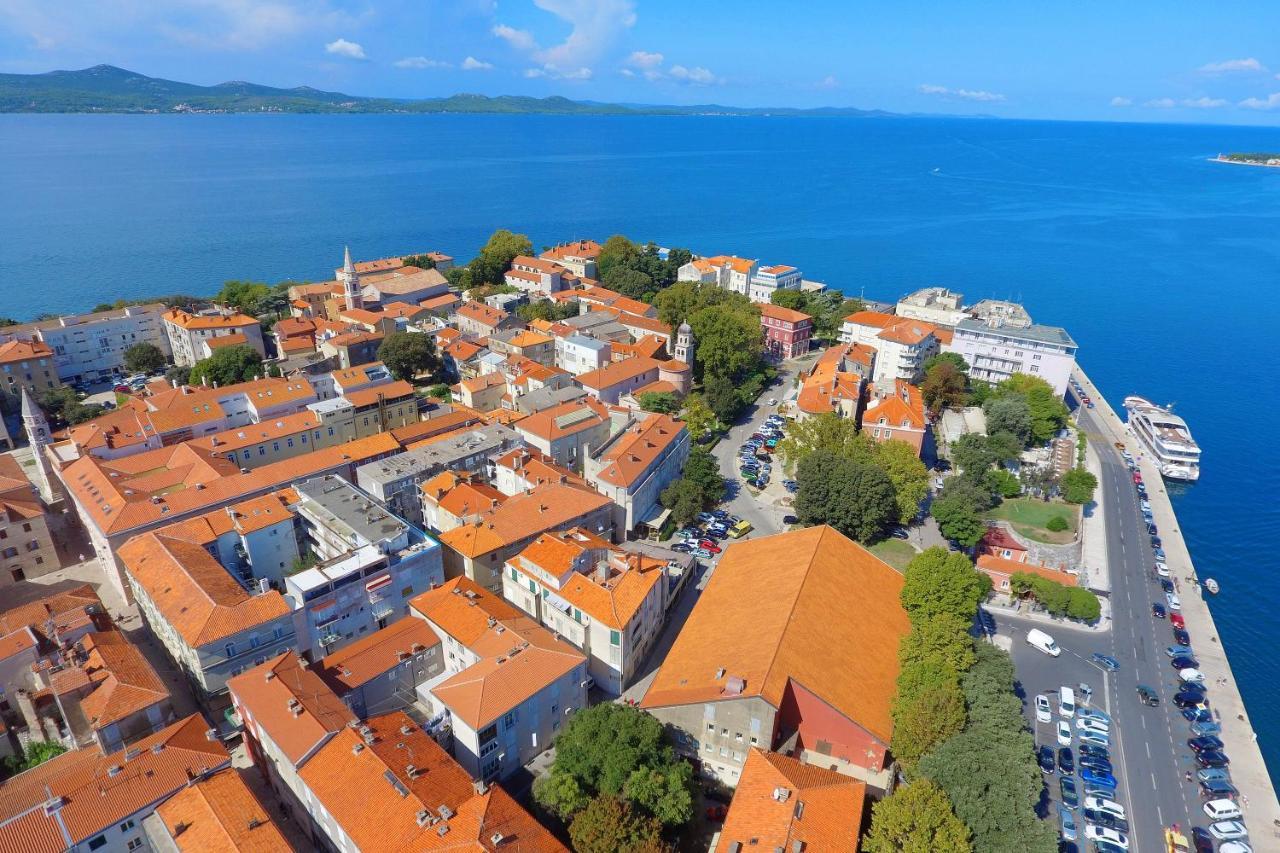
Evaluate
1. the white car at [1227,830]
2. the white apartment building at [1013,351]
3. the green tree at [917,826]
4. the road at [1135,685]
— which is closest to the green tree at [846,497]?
the road at [1135,685]

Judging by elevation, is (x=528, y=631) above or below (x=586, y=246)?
below

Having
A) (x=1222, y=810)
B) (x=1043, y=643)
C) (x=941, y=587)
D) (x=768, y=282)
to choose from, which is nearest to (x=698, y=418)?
(x=941, y=587)

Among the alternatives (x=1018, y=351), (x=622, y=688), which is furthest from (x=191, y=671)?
(x=1018, y=351)

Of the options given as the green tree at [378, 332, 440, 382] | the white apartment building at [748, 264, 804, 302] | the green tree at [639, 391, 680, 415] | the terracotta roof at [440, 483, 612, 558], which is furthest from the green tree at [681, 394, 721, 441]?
the white apartment building at [748, 264, 804, 302]

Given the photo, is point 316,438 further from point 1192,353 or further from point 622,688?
point 1192,353

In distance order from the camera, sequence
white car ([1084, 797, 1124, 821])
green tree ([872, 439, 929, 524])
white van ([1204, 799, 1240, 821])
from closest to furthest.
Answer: white car ([1084, 797, 1124, 821]), white van ([1204, 799, 1240, 821]), green tree ([872, 439, 929, 524])

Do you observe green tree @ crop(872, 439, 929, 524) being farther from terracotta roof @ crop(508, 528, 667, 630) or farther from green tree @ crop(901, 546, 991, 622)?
terracotta roof @ crop(508, 528, 667, 630)

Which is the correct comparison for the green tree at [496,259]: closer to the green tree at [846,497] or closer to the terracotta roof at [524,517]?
the terracotta roof at [524,517]
